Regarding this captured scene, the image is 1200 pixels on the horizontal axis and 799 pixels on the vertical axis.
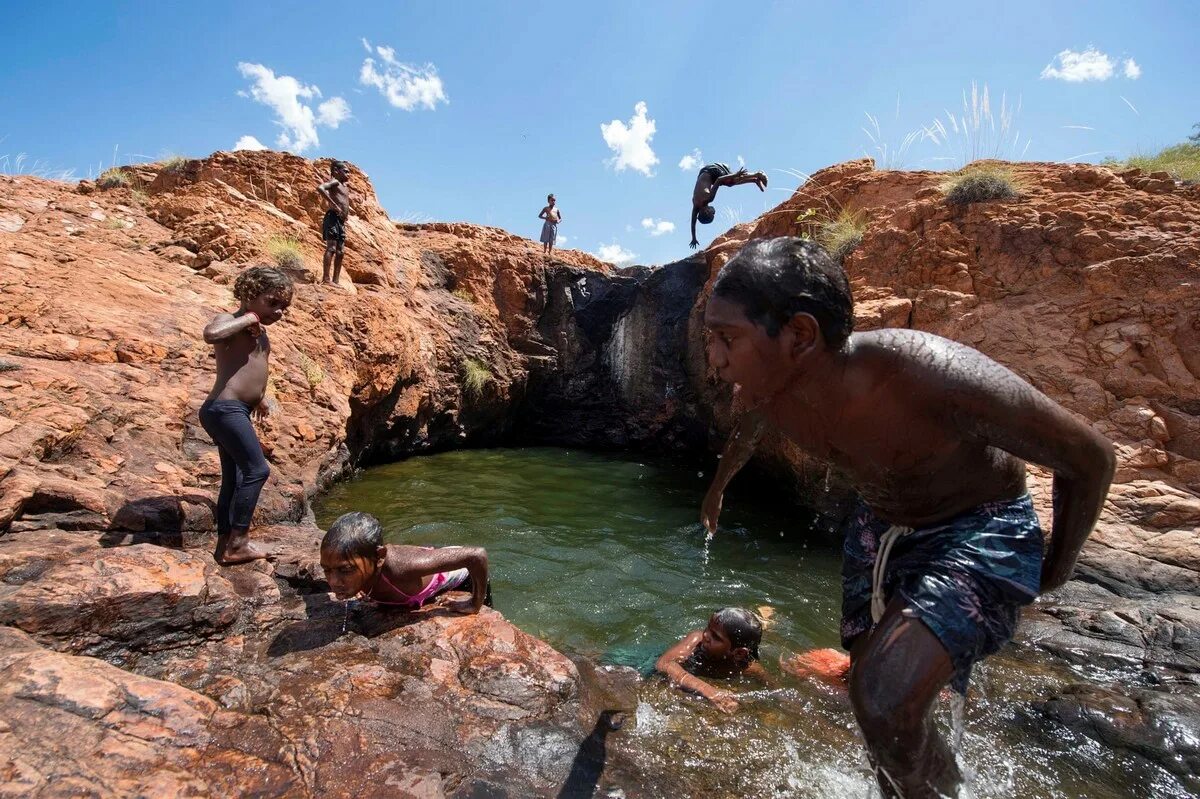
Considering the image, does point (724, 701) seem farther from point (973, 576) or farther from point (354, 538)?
point (354, 538)

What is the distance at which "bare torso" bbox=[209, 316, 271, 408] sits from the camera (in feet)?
10.4

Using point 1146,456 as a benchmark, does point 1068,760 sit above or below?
below

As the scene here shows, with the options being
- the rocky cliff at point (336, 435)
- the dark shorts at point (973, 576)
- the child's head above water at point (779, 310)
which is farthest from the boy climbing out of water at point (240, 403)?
the dark shorts at point (973, 576)

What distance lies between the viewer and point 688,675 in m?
2.88

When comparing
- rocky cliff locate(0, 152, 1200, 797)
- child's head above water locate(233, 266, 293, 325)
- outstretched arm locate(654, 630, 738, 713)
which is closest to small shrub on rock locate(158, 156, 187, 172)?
rocky cliff locate(0, 152, 1200, 797)

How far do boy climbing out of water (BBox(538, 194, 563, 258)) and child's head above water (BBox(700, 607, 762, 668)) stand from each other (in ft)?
36.6

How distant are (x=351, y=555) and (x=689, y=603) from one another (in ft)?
8.47

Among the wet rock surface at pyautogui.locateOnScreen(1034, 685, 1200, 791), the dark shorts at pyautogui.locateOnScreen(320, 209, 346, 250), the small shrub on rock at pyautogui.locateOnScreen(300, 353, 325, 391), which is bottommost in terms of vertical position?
the wet rock surface at pyautogui.locateOnScreen(1034, 685, 1200, 791)

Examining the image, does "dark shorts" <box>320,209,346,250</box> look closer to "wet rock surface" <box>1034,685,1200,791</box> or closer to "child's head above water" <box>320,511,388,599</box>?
"child's head above water" <box>320,511,388,599</box>

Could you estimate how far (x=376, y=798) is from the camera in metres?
1.60

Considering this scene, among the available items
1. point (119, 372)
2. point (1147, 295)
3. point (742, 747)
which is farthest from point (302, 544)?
point (1147, 295)

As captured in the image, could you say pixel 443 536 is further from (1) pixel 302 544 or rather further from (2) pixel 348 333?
(2) pixel 348 333

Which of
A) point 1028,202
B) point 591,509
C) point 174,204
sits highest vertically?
point 1028,202

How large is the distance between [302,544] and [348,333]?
4.10 m
